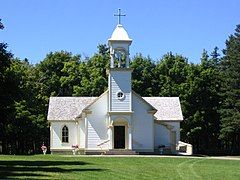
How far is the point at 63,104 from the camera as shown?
63562mm

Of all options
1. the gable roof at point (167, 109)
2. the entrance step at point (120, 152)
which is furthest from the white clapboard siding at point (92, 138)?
the gable roof at point (167, 109)

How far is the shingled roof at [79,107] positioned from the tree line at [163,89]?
185 inches

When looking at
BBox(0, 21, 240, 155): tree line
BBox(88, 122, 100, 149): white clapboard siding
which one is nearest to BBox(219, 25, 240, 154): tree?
BBox(0, 21, 240, 155): tree line

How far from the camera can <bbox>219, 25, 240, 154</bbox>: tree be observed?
67.6 m

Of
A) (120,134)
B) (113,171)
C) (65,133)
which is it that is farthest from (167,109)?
(113,171)

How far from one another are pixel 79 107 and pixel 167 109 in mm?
10218

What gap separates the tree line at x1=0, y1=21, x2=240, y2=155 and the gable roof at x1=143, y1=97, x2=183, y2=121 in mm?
6819

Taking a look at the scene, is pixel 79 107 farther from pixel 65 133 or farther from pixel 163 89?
pixel 163 89

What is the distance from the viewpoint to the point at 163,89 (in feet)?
251

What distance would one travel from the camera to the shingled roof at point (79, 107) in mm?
62072

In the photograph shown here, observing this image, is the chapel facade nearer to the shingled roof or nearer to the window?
the window

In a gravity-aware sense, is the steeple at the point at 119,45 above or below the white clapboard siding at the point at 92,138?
above

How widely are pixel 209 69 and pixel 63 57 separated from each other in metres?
23.9

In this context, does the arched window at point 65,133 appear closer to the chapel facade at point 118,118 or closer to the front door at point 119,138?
the chapel facade at point 118,118
